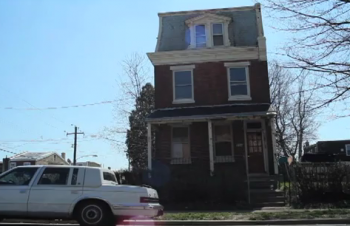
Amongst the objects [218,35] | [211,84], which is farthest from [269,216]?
[218,35]

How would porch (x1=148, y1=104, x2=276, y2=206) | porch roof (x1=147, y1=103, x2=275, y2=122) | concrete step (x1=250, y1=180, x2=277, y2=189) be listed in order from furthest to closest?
porch (x1=148, y1=104, x2=276, y2=206) < porch roof (x1=147, y1=103, x2=275, y2=122) < concrete step (x1=250, y1=180, x2=277, y2=189)

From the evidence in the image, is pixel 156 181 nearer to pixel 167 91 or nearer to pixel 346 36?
pixel 167 91

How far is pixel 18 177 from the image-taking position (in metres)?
9.91

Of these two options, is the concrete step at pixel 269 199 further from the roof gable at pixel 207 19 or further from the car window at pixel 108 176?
the roof gable at pixel 207 19

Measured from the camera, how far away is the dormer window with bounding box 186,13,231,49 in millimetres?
22484

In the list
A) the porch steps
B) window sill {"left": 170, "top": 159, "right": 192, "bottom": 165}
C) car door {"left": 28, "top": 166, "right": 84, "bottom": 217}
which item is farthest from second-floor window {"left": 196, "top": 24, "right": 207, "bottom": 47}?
car door {"left": 28, "top": 166, "right": 84, "bottom": 217}

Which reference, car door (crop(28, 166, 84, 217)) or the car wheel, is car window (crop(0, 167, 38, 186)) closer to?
car door (crop(28, 166, 84, 217))

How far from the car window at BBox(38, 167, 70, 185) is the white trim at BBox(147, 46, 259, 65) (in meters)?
12.9

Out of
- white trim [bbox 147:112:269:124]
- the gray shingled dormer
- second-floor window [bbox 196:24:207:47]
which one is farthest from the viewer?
second-floor window [bbox 196:24:207:47]

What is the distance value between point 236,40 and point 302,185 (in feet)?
32.3

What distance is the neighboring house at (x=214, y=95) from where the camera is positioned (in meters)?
20.6

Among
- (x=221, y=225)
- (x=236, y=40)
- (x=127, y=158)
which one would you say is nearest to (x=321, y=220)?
(x=221, y=225)

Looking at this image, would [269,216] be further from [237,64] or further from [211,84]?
[237,64]

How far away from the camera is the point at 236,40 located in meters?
22.4
